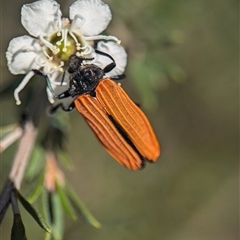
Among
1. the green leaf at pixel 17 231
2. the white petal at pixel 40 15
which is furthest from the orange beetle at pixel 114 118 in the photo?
the green leaf at pixel 17 231

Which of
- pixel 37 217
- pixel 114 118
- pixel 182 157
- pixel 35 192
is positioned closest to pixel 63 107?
pixel 114 118

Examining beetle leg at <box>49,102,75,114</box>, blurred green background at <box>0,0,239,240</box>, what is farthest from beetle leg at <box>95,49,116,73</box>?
blurred green background at <box>0,0,239,240</box>

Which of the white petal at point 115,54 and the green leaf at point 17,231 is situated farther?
the white petal at point 115,54

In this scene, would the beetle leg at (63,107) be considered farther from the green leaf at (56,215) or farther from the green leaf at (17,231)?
the green leaf at (17,231)

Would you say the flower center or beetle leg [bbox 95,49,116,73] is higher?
the flower center

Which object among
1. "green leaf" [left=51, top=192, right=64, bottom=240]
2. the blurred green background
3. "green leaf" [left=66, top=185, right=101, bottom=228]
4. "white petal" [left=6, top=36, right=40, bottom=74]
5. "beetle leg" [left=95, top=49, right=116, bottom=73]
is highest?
"white petal" [left=6, top=36, right=40, bottom=74]

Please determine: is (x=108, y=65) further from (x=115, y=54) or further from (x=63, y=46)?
(x=63, y=46)

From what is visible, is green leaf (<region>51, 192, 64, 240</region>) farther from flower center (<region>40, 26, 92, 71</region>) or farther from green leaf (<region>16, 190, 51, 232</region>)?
flower center (<region>40, 26, 92, 71</region>)

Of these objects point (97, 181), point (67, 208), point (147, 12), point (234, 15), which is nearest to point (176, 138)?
point (97, 181)
